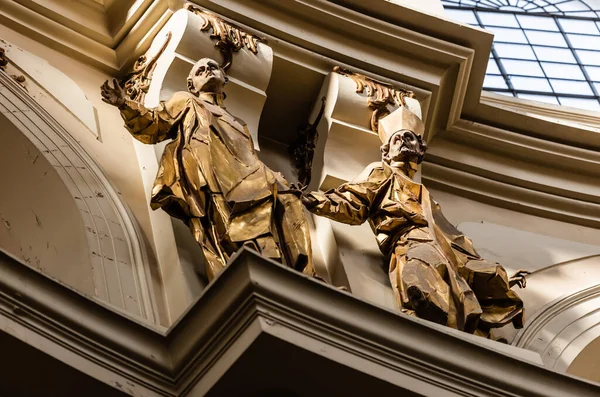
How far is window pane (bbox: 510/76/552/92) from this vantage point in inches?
418

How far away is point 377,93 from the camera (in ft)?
25.4

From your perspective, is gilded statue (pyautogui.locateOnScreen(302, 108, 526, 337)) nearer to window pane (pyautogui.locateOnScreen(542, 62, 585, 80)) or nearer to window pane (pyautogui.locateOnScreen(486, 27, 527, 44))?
window pane (pyautogui.locateOnScreen(542, 62, 585, 80))

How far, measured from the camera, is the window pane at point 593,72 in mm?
10984

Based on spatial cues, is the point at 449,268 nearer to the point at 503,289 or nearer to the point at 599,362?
the point at 503,289

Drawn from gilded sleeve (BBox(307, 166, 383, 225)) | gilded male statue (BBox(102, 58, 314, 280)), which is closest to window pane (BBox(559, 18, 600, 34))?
gilded sleeve (BBox(307, 166, 383, 225))

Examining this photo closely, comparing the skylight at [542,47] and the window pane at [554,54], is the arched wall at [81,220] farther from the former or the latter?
the window pane at [554,54]

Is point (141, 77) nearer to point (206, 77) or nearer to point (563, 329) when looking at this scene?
point (206, 77)

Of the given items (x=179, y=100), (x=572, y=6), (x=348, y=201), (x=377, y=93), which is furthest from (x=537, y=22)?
(x=179, y=100)

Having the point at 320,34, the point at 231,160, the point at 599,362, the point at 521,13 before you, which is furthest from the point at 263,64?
the point at 521,13

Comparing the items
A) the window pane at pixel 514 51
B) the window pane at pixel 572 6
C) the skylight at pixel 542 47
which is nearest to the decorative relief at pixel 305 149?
the skylight at pixel 542 47

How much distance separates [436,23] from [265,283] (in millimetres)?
3639

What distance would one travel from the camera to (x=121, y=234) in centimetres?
627

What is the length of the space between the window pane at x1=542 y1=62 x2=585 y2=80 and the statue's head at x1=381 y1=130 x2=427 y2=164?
395 cm

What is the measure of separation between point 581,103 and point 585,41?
1077 mm
